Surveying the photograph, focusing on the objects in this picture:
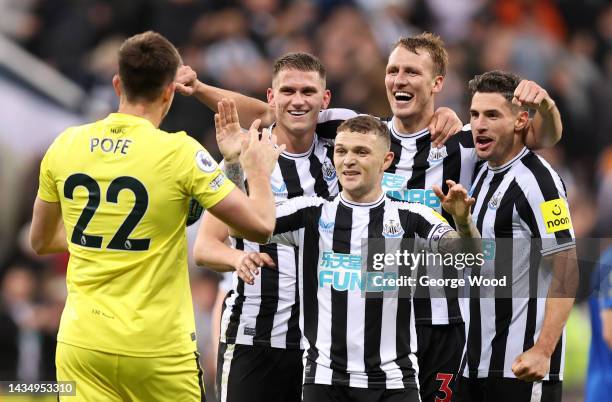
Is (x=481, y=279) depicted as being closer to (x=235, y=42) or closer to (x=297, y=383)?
(x=297, y=383)

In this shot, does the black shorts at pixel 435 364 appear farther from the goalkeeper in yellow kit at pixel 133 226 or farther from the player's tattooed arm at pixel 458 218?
the goalkeeper in yellow kit at pixel 133 226

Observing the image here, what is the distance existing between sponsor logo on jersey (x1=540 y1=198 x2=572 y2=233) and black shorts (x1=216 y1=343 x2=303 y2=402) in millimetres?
1481

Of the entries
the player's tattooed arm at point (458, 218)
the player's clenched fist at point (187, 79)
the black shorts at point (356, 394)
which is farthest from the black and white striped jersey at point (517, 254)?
the player's clenched fist at point (187, 79)

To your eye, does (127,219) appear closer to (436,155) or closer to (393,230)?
(393,230)

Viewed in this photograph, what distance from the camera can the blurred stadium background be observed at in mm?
11141

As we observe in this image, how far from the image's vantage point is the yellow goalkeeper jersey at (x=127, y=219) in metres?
4.42

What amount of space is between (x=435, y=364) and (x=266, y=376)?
0.91 meters

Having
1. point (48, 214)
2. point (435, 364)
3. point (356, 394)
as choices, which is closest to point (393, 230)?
point (356, 394)

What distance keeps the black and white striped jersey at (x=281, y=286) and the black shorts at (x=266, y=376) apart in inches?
2.2

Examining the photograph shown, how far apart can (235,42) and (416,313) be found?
6668 mm

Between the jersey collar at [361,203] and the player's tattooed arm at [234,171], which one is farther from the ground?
the player's tattooed arm at [234,171]

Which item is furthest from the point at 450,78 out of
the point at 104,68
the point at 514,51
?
the point at 104,68

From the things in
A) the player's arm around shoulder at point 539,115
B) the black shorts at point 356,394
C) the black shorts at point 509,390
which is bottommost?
the black shorts at point 356,394

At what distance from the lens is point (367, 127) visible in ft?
18.0
